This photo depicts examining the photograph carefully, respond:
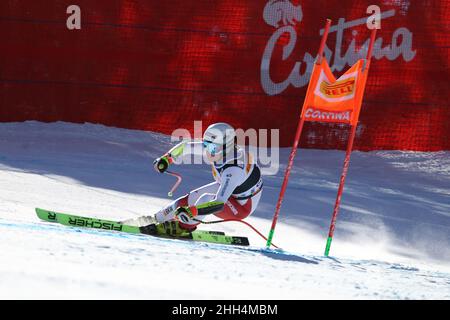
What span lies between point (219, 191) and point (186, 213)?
36cm

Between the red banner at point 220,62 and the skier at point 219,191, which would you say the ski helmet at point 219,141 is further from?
the red banner at point 220,62

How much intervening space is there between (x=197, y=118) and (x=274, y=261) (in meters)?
6.30

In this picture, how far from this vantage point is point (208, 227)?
345 inches

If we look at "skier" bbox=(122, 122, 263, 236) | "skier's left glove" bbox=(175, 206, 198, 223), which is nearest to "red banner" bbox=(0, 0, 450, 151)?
"skier" bbox=(122, 122, 263, 236)

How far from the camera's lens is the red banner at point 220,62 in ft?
42.4

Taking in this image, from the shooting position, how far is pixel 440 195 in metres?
11.4

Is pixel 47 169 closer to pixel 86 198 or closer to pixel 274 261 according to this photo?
pixel 86 198

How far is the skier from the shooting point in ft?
24.2

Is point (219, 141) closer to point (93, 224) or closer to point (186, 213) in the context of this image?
point (186, 213)

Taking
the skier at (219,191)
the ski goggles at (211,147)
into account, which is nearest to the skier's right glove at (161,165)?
the skier at (219,191)

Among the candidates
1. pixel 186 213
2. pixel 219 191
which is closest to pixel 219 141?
pixel 219 191

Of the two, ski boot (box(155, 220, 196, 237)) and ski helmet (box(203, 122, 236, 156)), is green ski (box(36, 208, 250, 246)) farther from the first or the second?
ski helmet (box(203, 122, 236, 156))
